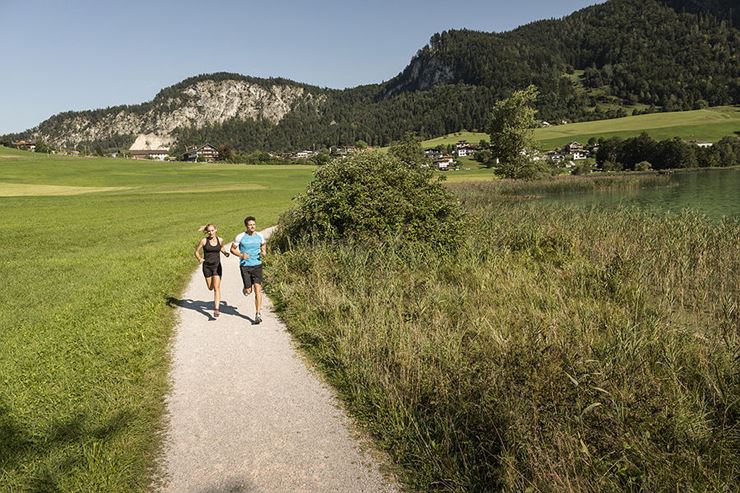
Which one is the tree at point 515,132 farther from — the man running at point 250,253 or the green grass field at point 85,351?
the man running at point 250,253

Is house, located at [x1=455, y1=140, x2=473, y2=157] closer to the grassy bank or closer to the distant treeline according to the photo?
the distant treeline

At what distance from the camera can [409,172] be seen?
14539mm

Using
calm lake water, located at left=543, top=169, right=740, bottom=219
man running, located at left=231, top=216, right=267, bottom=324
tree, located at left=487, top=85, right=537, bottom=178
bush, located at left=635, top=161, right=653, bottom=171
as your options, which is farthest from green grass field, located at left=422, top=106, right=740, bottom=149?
man running, located at left=231, top=216, right=267, bottom=324

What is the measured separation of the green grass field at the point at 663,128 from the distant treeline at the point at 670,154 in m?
16.5

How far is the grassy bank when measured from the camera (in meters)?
3.87

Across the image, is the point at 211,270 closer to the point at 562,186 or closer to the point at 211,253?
the point at 211,253

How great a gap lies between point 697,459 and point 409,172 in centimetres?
1183

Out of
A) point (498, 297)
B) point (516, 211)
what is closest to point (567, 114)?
point (516, 211)

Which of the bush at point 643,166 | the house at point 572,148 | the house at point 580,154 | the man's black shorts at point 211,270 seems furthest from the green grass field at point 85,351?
the house at point 572,148

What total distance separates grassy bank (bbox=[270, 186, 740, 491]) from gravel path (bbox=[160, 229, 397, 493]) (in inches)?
17.1

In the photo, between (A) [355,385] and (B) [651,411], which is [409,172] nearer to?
(A) [355,385]

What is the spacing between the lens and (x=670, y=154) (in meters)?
80.8

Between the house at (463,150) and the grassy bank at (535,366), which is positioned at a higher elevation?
the house at (463,150)

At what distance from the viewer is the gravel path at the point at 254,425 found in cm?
434
